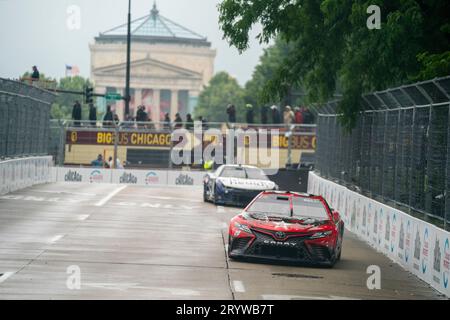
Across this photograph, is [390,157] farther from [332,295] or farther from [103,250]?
[332,295]

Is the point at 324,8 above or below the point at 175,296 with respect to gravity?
above

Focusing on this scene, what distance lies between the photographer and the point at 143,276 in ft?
54.6

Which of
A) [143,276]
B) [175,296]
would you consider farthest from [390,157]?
[175,296]

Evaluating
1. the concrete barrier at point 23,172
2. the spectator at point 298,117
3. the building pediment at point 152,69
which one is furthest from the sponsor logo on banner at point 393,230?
the building pediment at point 152,69

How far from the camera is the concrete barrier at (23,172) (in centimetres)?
3522

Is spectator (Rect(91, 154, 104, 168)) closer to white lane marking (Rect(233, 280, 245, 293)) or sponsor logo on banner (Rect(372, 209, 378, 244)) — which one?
sponsor logo on banner (Rect(372, 209, 378, 244))

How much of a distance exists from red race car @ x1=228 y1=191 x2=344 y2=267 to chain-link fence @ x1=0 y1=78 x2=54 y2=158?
14.3 meters

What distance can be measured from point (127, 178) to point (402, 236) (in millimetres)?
31734

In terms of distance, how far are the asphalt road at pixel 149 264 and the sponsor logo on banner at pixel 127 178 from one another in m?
20.8

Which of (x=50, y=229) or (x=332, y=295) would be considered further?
(x=50, y=229)

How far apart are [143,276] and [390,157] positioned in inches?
382

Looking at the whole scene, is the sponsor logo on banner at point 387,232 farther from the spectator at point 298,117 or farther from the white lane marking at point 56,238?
Answer: the spectator at point 298,117

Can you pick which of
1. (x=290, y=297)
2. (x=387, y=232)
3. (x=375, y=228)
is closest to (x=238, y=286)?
(x=290, y=297)

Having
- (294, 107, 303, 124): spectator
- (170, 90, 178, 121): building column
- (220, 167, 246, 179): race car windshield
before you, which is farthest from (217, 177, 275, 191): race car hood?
(170, 90, 178, 121): building column
